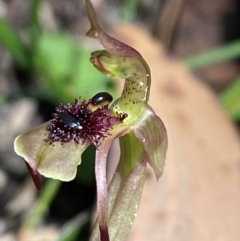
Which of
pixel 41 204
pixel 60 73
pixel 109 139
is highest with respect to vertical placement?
pixel 109 139

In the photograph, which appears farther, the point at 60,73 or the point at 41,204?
the point at 60,73

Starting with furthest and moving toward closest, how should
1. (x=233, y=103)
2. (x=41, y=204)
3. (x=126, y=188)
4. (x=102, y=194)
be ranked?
(x=233, y=103) → (x=41, y=204) → (x=126, y=188) → (x=102, y=194)

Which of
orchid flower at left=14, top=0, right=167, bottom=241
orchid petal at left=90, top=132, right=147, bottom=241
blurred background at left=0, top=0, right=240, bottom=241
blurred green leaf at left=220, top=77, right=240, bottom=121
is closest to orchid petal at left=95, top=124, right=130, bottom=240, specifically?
orchid flower at left=14, top=0, right=167, bottom=241

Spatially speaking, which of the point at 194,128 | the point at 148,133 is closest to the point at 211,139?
the point at 194,128

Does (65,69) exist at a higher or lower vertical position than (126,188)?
lower

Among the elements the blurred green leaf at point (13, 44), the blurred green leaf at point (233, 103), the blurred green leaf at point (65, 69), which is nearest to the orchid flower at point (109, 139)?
the blurred green leaf at point (13, 44)

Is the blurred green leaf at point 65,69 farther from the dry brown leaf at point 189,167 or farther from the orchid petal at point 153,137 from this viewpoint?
the orchid petal at point 153,137

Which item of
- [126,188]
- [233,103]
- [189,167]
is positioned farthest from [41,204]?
[126,188]

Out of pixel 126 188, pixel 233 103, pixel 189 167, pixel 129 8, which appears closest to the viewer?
pixel 126 188

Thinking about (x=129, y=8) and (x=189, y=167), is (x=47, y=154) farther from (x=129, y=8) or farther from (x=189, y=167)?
(x=129, y=8)
